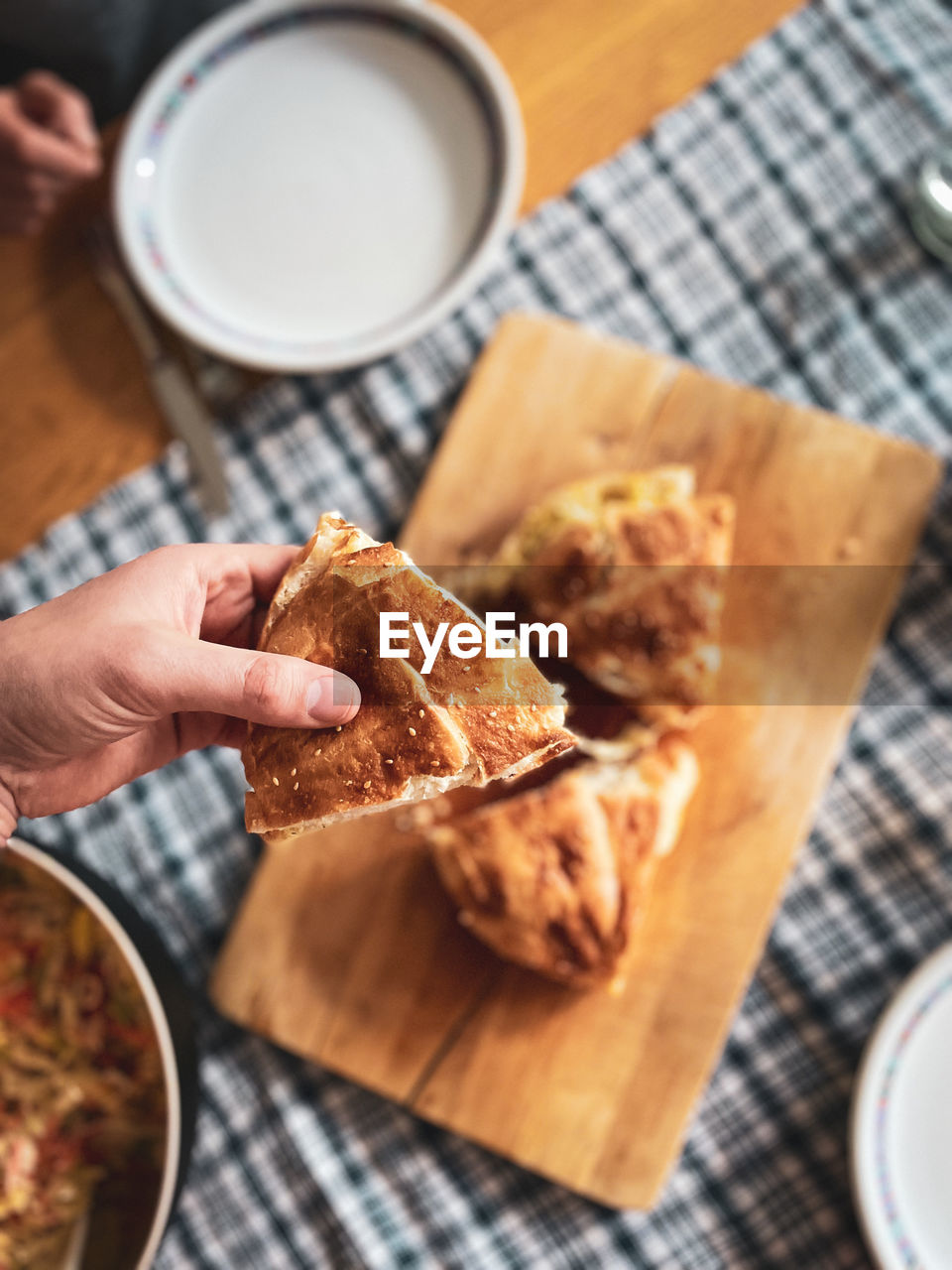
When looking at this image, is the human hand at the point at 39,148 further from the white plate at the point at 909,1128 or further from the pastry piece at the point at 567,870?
the white plate at the point at 909,1128

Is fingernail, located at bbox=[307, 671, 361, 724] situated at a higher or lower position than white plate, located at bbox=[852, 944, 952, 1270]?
higher

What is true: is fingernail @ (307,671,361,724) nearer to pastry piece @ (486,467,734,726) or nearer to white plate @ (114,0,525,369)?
pastry piece @ (486,467,734,726)

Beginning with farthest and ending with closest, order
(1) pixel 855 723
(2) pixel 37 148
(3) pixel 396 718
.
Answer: (1) pixel 855 723, (2) pixel 37 148, (3) pixel 396 718

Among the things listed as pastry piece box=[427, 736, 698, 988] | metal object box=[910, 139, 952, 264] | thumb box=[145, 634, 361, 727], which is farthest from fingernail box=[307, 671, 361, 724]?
metal object box=[910, 139, 952, 264]

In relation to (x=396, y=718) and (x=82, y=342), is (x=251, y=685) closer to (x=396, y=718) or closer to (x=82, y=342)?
(x=396, y=718)

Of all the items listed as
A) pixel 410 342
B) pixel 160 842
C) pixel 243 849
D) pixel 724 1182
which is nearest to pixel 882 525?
pixel 410 342

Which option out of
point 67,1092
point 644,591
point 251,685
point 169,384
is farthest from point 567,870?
point 169,384
